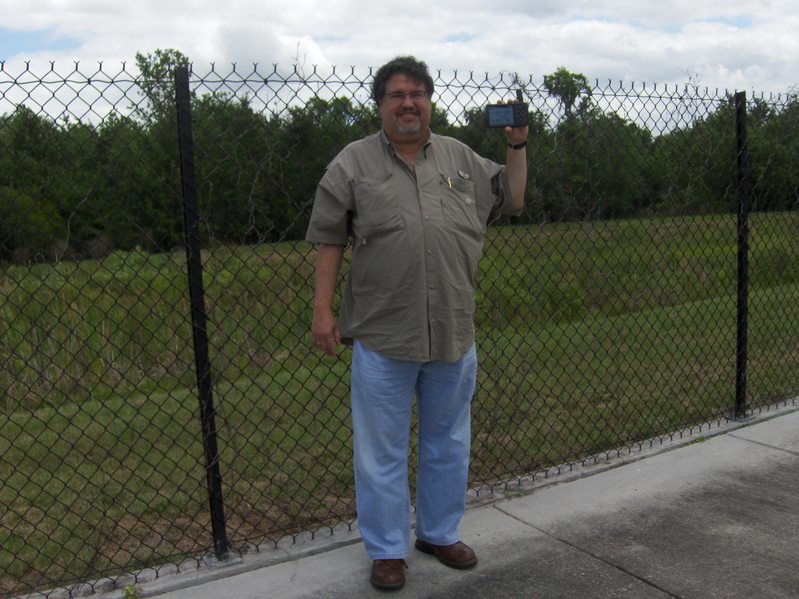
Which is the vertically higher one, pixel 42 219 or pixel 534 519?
pixel 42 219

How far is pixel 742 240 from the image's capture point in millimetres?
4703

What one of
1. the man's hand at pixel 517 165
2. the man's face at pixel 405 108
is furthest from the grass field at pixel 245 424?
the man's hand at pixel 517 165

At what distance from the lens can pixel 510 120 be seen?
297 cm

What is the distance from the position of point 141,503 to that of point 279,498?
2.27 ft

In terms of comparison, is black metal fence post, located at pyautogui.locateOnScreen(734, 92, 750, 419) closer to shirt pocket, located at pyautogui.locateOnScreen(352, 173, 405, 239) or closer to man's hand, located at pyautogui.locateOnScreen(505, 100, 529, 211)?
man's hand, located at pyautogui.locateOnScreen(505, 100, 529, 211)

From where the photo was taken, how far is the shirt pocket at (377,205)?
2.80 meters

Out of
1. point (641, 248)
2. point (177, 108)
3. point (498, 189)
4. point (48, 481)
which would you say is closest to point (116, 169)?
point (177, 108)

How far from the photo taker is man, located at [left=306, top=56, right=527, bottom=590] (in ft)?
9.27

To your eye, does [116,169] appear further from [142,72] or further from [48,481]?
[48,481]

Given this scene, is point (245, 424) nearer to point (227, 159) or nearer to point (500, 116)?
point (227, 159)

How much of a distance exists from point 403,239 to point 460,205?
10.6 inches

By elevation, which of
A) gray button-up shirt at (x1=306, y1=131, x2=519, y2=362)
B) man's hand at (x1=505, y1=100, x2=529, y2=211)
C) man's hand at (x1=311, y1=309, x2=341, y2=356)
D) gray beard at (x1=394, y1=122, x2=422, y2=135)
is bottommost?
man's hand at (x1=311, y1=309, x2=341, y2=356)

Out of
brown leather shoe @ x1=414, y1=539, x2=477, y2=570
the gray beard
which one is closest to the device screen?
the gray beard

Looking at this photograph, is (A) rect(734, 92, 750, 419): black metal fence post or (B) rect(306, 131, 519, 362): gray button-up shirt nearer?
(B) rect(306, 131, 519, 362): gray button-up shirt
